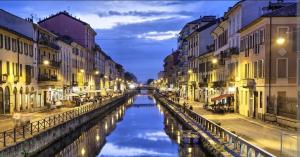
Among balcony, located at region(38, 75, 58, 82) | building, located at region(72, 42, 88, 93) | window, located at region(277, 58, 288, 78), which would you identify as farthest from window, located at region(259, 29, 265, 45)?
building, located at region(72, 42, 88, 93)

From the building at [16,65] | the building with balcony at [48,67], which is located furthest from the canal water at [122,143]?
the building with balcony at [48,67]

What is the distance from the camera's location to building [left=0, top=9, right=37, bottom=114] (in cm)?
4972

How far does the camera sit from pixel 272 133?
32.2 meters

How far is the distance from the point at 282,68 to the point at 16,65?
2978 centimetres

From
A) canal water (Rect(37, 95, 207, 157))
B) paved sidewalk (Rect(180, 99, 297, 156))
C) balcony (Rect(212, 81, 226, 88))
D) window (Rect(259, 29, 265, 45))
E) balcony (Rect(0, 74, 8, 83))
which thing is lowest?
canal water (Rect(37, 95, 207, 157))

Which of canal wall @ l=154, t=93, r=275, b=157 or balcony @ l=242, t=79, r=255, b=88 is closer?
canal wall @ l=154, t=93, r=275, b=157

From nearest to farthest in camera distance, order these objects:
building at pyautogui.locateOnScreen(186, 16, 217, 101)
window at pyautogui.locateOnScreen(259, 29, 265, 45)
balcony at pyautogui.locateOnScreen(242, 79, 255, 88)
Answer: window at pyautogui.locateOnScreen(259, 29, 265, 45) → balcony at pyautogui.locateOnScreen(242, 79, 255, 88) → building at pyautogui.locateOnScreen(186, 16, 217, 101)

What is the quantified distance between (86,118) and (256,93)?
24073 millimetres

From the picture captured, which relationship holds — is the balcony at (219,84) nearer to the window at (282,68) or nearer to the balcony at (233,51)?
the balcony at (233,51)

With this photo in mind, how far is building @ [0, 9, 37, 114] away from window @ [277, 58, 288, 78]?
26863mm

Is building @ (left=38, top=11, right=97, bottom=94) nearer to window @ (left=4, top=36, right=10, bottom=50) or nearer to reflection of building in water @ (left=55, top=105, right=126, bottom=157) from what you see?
window @ (left=4, top=36, right=10, bottom=50)

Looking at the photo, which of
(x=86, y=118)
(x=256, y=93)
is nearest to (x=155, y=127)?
(x=86, y=118)

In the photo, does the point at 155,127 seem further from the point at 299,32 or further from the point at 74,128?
the point at 299,32

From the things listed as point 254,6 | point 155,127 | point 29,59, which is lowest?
point 155,127
